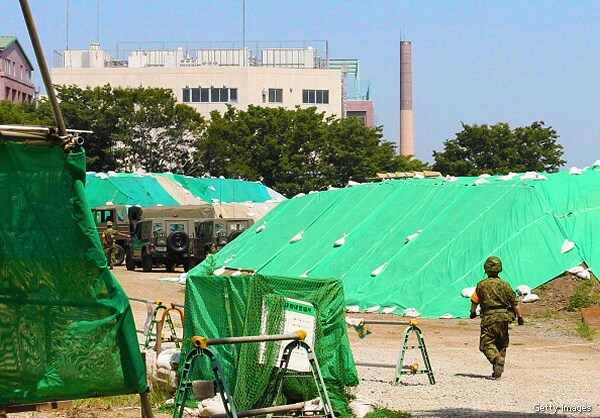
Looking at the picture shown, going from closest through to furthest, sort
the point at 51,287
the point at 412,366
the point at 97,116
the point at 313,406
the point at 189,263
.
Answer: the point at 51,287 < the point at 313,406 < the point at 412,366 < the point at 189,263 < the point at 97,116

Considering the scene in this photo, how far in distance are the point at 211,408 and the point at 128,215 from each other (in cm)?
3979

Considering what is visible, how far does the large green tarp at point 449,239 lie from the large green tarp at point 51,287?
17.8m

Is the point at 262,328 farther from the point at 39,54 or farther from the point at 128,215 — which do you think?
the point at 128,215

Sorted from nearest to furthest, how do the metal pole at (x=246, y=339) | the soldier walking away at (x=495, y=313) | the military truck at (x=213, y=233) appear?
Answer: the metal pole at (x=246, y=339) < the soldier walking away at (x=495, y=313) < the military truck at (x=213, y=233)

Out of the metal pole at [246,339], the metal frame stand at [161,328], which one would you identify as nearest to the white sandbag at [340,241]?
the metal frame stand at [161,328]

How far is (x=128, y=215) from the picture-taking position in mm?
50219

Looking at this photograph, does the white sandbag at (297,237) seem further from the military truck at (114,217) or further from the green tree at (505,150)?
the green tree at (505,150)

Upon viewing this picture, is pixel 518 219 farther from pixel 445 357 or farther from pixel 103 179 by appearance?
pixel 103 179

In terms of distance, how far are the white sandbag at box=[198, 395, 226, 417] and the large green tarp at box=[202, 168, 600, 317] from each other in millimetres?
14521

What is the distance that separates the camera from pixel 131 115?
250 ft

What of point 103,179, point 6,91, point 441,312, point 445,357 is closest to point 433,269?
point 441,312

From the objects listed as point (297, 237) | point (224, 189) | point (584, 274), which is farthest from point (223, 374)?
point (224, 189)

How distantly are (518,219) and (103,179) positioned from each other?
122ft

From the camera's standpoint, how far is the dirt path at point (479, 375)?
12.4 metres
